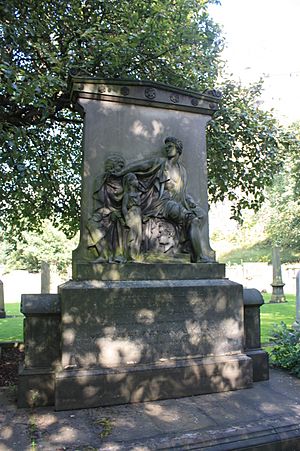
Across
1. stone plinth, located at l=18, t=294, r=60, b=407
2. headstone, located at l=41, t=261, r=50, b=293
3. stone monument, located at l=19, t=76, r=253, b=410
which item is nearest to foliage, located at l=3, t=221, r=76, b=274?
headstone, located at l=41, t=261, r=50, b=293

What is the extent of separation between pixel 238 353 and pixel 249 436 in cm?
173

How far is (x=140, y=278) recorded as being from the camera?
17.4 feet

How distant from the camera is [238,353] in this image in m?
5.51

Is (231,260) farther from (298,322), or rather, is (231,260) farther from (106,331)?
(106,331)

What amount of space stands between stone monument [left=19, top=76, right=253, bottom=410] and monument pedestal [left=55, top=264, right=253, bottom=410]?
0.01m

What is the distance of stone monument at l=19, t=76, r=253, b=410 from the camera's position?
4777mm

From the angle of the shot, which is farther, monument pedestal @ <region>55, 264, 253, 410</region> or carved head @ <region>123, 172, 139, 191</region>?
carved head @ <region>123, 172, 139, 191</region>

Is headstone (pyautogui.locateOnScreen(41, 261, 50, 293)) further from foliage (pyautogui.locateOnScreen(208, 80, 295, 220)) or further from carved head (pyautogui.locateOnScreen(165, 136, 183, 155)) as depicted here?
carved head (pyautogui.locateOnScreen(165, 136, 183, 155))

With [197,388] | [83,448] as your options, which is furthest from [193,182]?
[83,448]

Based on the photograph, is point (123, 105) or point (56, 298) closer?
point (56, 298)

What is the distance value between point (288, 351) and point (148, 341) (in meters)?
2.85

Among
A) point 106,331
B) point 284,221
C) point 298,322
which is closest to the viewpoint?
point 106,331

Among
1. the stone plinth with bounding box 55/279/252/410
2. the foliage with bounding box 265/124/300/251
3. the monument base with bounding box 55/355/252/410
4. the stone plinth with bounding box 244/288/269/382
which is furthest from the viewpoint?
the foliage with bounding box 265/124/300/251

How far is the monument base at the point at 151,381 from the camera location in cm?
458
